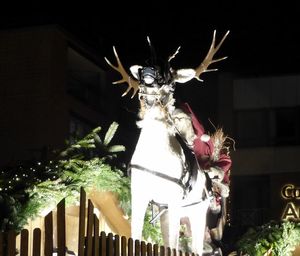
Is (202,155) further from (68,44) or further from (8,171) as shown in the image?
(68,44)

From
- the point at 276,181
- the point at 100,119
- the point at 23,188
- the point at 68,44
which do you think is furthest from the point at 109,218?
the point at 276,181

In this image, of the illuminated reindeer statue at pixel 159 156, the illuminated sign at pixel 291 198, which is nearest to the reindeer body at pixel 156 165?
the illuminated reindeer statue at pixel 159 156

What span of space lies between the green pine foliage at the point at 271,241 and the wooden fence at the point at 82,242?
5535 mm

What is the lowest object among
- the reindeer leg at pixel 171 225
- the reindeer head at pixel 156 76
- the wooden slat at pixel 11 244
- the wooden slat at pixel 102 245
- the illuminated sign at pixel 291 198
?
the wooden slat at pixel 11 244

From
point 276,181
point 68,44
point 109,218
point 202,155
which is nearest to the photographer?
point 109,218

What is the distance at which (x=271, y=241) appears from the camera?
15.1 meters

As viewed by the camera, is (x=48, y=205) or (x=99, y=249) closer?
(x=99, y=249)

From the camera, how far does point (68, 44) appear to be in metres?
26.1

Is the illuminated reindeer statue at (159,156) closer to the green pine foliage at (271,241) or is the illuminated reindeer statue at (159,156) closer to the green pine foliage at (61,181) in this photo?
the green pine foliage at (61,181)

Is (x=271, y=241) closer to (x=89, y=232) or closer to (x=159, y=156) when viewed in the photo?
(x=159, y=156)

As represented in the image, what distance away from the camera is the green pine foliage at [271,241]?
587 inches

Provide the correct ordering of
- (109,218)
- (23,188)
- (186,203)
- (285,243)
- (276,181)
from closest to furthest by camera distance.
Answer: (23,188), (186,203), (109,218), (285,243), (276,181)

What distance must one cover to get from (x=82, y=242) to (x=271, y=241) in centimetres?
720

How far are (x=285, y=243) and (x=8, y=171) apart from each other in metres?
5.86
